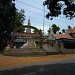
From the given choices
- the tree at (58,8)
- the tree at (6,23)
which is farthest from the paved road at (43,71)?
the tree at (6,23)

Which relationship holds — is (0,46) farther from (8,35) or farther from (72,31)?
(72,31)

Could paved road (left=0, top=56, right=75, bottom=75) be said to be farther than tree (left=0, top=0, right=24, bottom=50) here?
No

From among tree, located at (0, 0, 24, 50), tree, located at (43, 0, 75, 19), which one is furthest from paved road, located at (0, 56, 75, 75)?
tree, located at (0, 0, 24, 50)

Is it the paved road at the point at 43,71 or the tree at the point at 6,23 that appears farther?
the tree at the point at 6,23

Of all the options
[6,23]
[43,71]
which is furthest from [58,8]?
[6,23]

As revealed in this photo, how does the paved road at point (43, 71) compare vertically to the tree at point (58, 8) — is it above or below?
below

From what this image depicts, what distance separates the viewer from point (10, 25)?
5191 cm

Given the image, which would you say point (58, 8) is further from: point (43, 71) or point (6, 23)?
point (6, 23)

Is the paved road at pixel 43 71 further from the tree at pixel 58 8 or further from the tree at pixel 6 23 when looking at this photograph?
the tree at pixel 6 23

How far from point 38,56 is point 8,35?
14.7 m

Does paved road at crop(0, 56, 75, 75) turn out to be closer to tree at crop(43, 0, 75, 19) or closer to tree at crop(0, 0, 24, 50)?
tree at crop(43, 0, 75, 19)

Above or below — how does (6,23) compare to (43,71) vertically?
above

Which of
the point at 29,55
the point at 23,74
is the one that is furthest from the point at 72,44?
the point at 23,74

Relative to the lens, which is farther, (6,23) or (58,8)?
(6,23)
